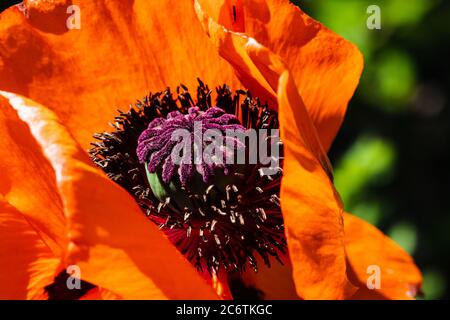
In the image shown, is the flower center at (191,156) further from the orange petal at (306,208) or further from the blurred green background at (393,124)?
the blurred green background at (393,124)

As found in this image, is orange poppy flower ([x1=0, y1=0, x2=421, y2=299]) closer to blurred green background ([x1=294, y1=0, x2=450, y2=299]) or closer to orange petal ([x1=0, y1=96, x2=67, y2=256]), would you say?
orange petal ([x1=0, y1=96, x2=67, y2=256])

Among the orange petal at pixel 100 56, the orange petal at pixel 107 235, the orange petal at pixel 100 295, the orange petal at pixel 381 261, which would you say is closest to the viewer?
the orange petal at pixel 107 235

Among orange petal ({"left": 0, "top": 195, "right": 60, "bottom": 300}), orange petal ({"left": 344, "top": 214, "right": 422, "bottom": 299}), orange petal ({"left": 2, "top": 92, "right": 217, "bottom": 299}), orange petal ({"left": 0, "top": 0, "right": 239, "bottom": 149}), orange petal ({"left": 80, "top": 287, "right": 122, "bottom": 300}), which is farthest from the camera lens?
orange petal ({"left": 0, "top": 0, "right": 239, "bottom": 149})

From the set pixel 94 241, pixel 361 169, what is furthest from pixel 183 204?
pixel 361 169

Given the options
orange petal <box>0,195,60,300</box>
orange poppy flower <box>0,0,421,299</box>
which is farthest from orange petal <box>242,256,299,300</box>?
orange petal <box>0,195,60,300</box>

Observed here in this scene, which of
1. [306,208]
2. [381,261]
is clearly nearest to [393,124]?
[381,261]

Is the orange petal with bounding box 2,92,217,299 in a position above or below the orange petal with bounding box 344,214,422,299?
above

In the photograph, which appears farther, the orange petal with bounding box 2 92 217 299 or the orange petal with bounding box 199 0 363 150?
the orange petal with bounding box 199 0 363 150

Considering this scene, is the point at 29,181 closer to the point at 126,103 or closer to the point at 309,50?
the point at 126,103

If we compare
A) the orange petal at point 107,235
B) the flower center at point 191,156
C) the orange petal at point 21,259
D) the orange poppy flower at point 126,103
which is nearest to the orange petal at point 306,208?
the orange poppy flower at point 126,103
